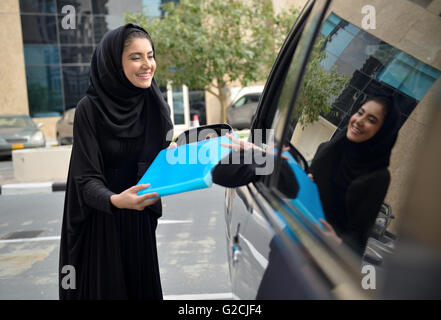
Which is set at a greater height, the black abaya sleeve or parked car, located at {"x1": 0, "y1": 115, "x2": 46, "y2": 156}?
the black abaya sleeve

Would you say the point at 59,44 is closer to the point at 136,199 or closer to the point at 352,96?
the point at 136,199

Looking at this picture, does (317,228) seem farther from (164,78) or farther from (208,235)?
(164,78)

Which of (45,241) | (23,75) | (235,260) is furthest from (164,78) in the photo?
(235,260)

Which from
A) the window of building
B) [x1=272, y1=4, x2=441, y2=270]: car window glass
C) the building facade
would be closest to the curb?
[x1=272, y1=4, x2=441, y2=270]: car window glass

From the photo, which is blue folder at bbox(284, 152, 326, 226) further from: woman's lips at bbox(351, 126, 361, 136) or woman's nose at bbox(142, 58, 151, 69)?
woman's nose at bbox(142, 58, 151, 69)

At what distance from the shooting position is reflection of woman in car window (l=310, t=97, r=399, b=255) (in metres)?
0.77

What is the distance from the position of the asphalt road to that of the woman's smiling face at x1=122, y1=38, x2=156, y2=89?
1819 millimetres

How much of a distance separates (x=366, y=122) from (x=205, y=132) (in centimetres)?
116

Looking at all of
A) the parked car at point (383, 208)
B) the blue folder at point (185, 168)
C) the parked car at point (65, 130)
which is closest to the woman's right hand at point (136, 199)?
the blue folder at point (185, 168)

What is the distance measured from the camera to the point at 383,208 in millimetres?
743

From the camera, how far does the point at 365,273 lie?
0.72 metres

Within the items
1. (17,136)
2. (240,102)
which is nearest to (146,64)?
(17,136)

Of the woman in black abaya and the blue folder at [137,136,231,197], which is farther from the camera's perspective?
the woman in black abaya
